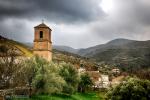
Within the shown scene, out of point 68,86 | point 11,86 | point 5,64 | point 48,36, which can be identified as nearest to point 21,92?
point 11,86

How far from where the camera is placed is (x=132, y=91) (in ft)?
152

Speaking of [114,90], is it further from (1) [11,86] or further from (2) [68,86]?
(2) [68,86]

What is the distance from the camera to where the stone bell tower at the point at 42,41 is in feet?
270

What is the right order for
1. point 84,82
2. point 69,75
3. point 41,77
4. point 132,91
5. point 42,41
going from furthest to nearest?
point 84,82 → point 42,41 → point 69,75 → point 41,77 → point 132,91

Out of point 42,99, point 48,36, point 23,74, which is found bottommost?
point 42,99

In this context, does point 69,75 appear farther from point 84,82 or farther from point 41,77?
point 84,82

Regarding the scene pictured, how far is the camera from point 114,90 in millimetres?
47531

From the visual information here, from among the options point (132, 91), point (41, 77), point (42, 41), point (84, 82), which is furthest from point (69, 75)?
point (132, 91)

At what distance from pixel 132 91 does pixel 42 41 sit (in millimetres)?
40276

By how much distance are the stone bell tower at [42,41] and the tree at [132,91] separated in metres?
36.4

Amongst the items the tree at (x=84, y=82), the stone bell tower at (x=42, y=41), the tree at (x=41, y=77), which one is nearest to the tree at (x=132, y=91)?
the tree at (x=41, y=77)

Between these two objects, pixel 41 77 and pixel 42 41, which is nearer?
pixel 41 77

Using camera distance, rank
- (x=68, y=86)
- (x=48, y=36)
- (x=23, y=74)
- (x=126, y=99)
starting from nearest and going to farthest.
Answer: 1. (x=126, y=99)
2. (x=23, y=74)
3. (x=68, y=86)
4. (x=48, y=36)

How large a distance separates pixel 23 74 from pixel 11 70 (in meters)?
4.43
